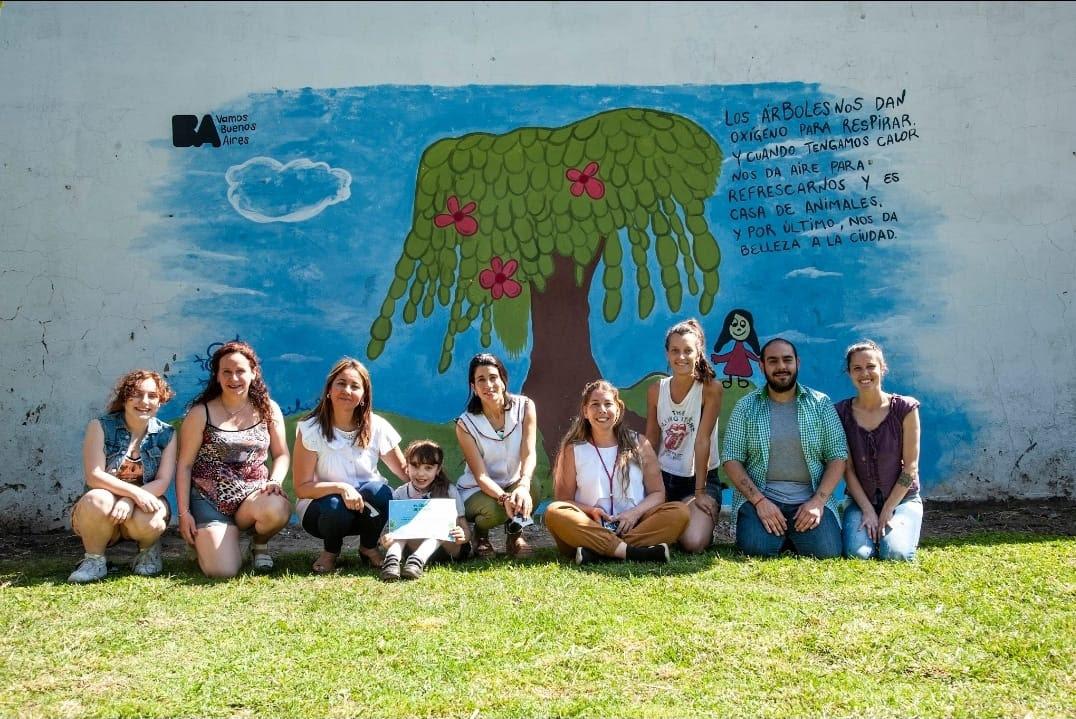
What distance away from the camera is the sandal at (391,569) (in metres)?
4.45

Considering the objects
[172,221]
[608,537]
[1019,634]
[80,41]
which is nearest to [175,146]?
[172,221]

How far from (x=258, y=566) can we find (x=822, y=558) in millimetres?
2812

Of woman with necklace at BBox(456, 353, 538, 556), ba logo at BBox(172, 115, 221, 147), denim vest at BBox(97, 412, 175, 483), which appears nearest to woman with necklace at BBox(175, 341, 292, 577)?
denim vest at BBox(97, 412, 175, 483)

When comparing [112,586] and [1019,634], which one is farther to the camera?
[112,586]

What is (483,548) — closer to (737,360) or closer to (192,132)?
(737,360)

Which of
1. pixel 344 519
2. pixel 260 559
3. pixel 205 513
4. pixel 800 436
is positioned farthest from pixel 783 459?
pixel 205 513

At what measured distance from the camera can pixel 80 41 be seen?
6.46 metres

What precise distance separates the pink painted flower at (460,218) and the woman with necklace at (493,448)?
164 centimetres

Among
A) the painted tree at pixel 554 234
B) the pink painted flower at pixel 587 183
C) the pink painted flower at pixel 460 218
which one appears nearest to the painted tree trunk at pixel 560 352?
the painted tree at pixel 554 234

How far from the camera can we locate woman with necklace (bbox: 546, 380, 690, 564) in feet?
15.4

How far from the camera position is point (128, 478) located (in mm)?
4789

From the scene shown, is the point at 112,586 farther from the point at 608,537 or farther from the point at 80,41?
the point at 80,41

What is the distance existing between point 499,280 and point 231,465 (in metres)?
2.34

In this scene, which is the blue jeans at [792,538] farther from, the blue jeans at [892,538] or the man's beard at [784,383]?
the man's beard at [784,383]
